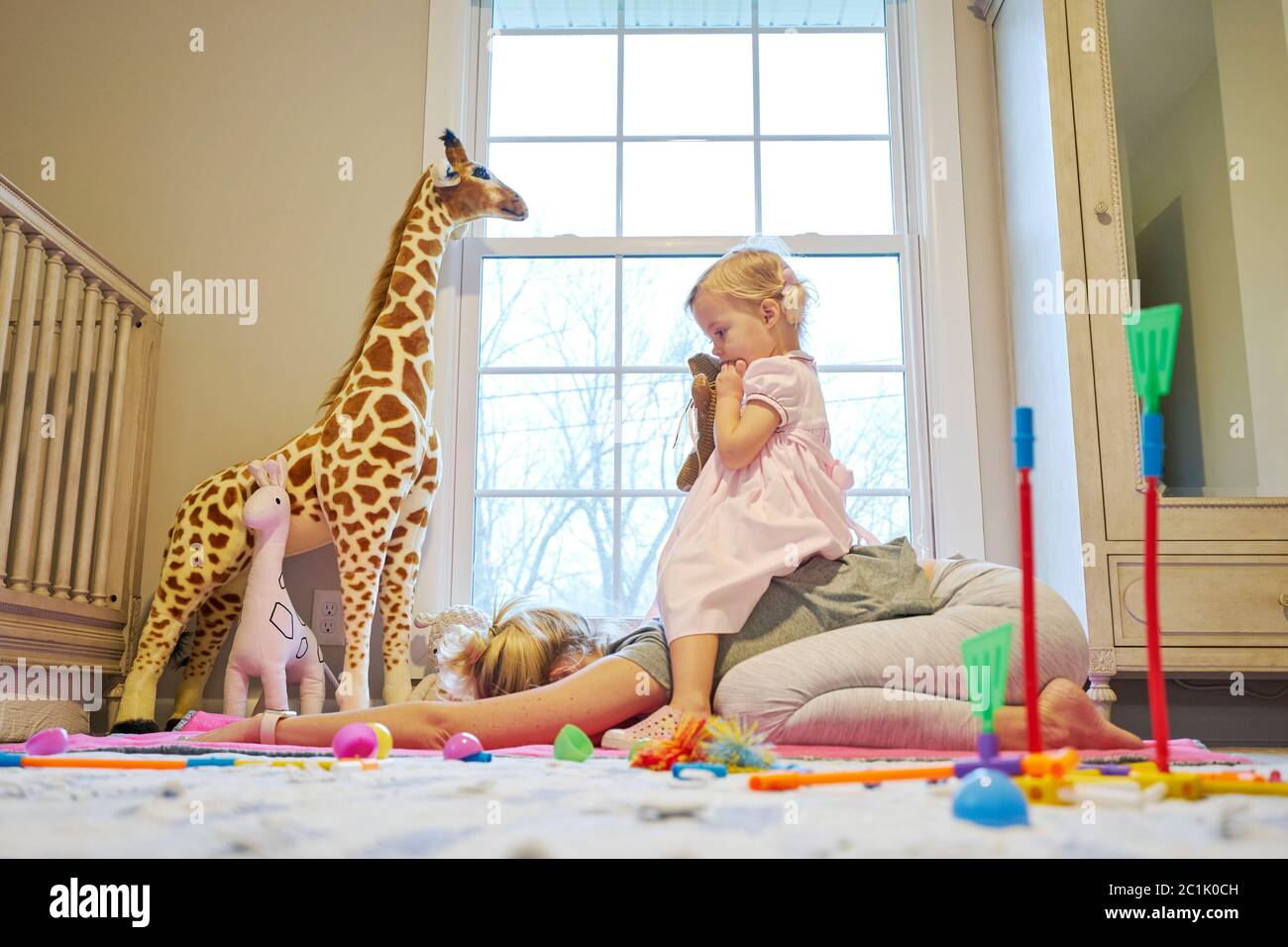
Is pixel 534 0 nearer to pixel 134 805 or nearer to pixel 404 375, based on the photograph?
pixel 404 375

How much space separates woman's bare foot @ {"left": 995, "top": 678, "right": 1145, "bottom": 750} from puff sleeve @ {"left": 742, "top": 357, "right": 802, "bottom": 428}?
21.5 inches

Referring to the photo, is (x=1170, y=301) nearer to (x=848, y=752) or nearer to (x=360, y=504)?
(x=848, y=752)

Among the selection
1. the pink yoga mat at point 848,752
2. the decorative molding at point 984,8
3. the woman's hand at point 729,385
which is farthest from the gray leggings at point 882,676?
the decorative molding at point 984,8

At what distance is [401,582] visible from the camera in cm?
226

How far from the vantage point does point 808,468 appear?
1.60 m

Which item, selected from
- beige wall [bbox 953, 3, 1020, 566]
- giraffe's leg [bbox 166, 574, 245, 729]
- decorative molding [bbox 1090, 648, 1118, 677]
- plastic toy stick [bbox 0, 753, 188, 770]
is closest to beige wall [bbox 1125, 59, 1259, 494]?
decorative molding [bbox 1090, 648, 1118, 677]

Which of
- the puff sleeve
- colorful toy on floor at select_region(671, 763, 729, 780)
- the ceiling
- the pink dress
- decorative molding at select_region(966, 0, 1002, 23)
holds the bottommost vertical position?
colorful toy on floor at select_region(671, 763, 729, 780)

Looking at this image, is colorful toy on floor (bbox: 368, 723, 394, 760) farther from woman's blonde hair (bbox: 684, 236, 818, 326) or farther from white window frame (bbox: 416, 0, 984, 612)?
white window frame (bbox: 416, 0, 984, 612)

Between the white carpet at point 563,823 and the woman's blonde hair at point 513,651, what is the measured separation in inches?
40.1

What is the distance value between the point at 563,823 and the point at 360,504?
1.66m

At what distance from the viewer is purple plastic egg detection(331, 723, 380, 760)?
1026mm

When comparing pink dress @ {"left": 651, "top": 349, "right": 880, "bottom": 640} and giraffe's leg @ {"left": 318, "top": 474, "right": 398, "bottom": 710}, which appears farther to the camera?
giraffe's leg @ {"left": 318, "top": 474, "right": 398, "bottom": 710}

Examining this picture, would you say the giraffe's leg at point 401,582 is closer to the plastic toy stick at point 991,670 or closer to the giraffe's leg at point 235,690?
the giraffe's leg at point 235,690
